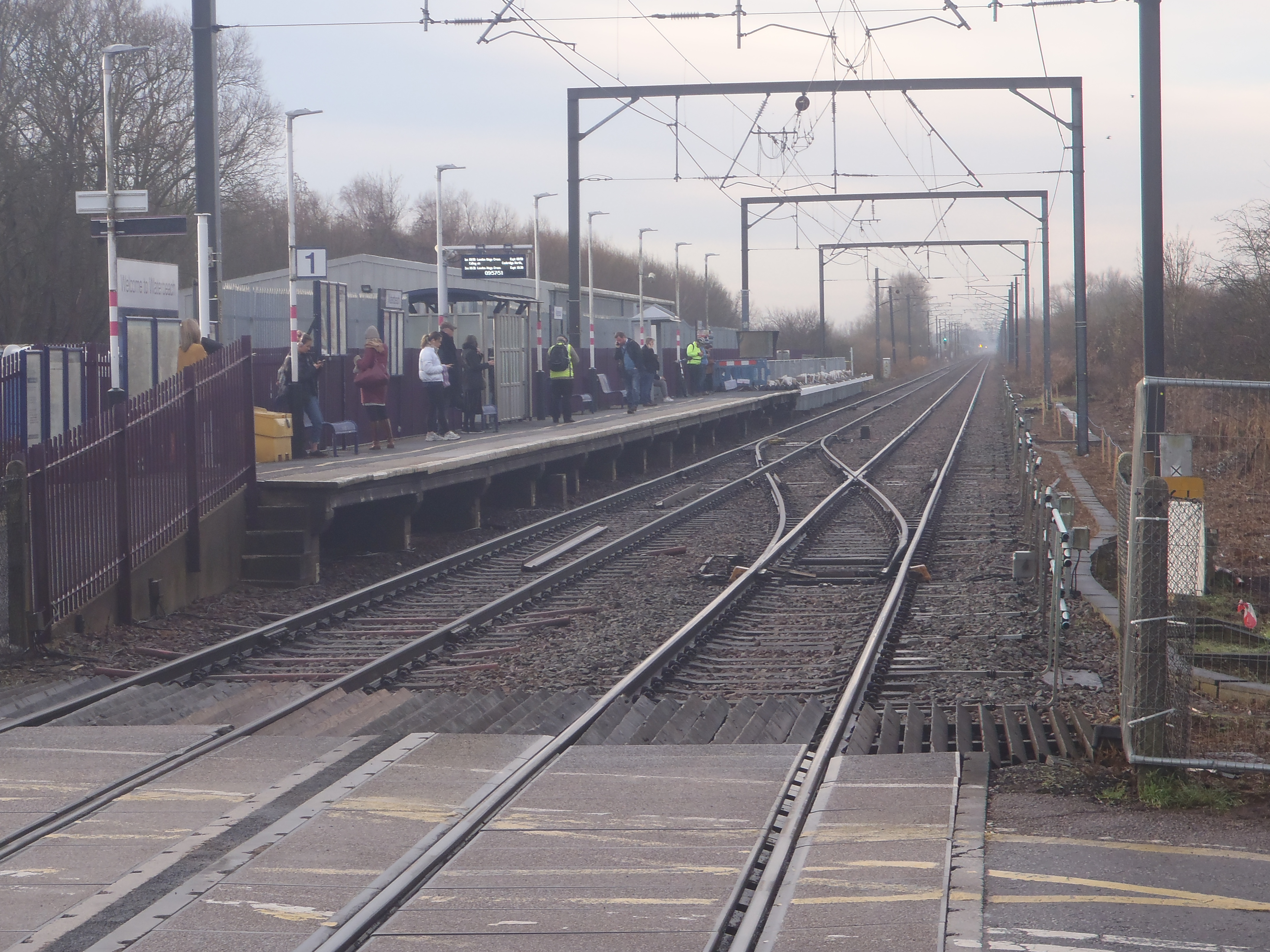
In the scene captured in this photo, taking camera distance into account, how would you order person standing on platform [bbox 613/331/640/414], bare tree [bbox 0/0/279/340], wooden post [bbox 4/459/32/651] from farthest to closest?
bare tree [bbox 0/0/279/340] → person standing on platform [bbox 613/331/640/414] → wooden post [bbox 4/459/32/651]

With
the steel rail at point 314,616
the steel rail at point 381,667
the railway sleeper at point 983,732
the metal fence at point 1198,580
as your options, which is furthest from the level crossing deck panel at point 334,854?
the metal fence at point 1198,580

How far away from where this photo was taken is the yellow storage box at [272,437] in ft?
51.4

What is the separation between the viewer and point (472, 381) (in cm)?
2245

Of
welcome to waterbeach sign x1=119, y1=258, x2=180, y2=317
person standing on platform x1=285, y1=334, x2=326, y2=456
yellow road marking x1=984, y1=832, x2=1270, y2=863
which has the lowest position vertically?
yellow road marking x1=984, y1=832, x2=1270, y2=863

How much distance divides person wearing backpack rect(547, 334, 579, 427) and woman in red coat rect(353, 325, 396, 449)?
6.31 m

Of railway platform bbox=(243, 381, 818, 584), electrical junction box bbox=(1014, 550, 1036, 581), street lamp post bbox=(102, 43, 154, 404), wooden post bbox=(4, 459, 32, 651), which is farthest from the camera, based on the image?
street lamp post bbox=(102, 43, 154, 404)

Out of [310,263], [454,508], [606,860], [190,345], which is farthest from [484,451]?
[606,860]

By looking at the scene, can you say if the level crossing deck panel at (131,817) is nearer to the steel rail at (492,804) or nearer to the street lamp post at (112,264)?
the steel rail at (492,804)

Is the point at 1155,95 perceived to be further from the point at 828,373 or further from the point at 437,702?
the point at 828,373

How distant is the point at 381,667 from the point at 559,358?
16.6 m

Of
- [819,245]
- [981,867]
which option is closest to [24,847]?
[981,867]

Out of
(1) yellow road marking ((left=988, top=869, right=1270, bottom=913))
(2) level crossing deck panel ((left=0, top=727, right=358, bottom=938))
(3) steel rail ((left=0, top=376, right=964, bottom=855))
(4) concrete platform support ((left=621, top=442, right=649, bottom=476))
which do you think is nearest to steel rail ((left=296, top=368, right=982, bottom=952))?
(2) level crossing deck panel ((left=0, top=727, right=358, bottom=938))

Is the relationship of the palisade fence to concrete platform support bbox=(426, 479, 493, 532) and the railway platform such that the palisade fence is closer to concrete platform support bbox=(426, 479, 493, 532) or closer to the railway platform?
the railway platform

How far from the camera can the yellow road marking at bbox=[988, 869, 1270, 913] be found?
421 cm
